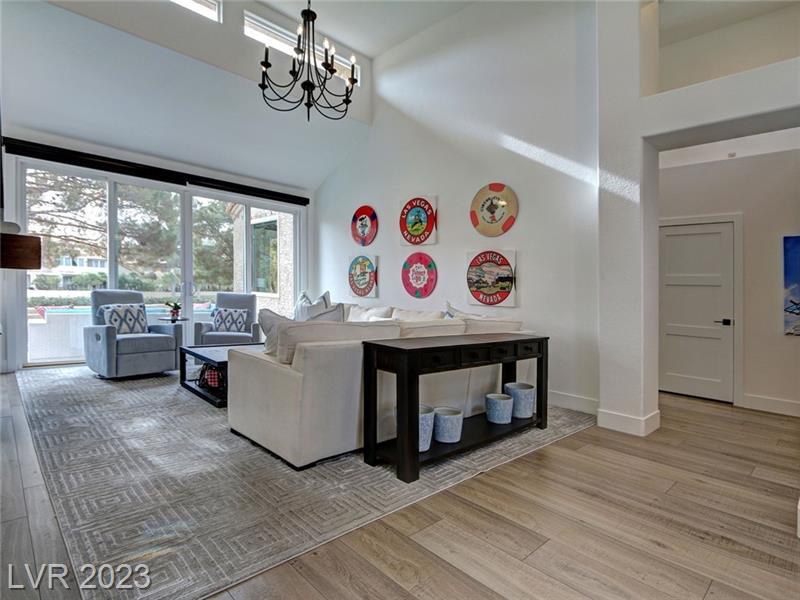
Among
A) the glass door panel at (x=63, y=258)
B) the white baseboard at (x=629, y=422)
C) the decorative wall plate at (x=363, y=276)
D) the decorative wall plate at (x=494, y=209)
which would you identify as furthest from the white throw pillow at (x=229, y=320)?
the white baseboard at (x=629, y=422)

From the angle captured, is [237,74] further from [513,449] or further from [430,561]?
[430,561]

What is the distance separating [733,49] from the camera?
4.19m

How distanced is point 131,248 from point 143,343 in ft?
5.85

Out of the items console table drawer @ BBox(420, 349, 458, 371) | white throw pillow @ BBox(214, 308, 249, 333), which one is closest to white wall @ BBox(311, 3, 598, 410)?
console table drawer @ BBox(420, 349, 458, 371)

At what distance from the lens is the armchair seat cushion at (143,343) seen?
4.70 m

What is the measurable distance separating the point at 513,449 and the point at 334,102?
529 centimetres

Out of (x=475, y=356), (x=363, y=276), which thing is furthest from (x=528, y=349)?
(x=363, y=276)

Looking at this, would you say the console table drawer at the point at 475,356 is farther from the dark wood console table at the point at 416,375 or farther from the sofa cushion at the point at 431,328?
the sofa cushion at the point at 431,328

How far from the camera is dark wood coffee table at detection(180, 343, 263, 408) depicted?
12.7ft

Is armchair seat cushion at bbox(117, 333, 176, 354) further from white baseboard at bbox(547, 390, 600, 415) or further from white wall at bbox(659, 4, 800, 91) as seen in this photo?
white wall at bbox(659, 4, 800, 91)

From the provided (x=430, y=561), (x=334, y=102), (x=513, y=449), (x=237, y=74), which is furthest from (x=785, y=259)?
(x=237, y=74)

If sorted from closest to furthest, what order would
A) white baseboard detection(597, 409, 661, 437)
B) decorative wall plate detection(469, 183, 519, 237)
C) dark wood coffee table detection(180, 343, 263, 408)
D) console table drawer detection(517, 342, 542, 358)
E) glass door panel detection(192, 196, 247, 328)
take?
console table drawer detection(517, 342, 542, 358), white baseboard detection(597, 409, 661, 437), dark wood coffee table detection(180, 343, 263, 408), decorative wall plate detection(469, 183, 519, 237), glass door panel detection(192, 196, 247, 328)

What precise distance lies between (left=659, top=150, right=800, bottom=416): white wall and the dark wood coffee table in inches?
192

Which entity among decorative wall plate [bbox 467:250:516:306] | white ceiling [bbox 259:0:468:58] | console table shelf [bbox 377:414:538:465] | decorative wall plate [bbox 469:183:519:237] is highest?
white ceiling [bbox 259:0:468:58]
